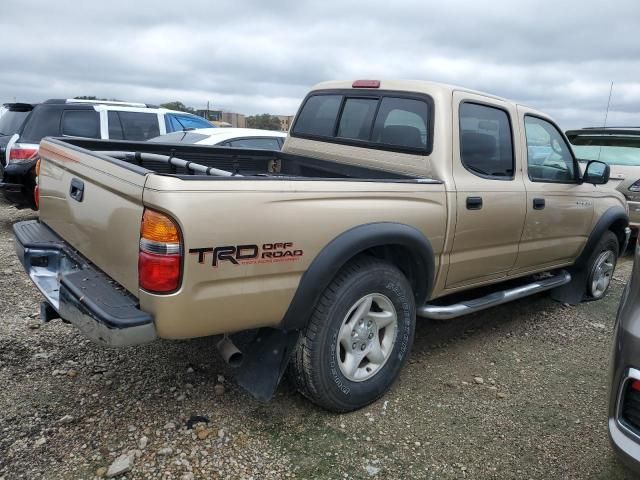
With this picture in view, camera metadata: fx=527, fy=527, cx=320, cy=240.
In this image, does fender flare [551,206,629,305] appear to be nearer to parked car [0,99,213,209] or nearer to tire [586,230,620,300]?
tire [586,230,620,300]

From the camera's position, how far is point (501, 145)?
392cm

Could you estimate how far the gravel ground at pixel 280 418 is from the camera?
2.58m

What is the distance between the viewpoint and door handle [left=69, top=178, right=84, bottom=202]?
109 inches

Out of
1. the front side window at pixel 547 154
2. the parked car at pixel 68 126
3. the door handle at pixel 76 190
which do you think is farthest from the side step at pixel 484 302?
the parked car at pixel 68 126

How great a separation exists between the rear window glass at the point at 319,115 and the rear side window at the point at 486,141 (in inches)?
41.1

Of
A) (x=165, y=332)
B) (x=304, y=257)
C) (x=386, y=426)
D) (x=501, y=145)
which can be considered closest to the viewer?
(x=165, y=332)

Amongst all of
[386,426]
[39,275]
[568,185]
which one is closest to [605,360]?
[568,185]

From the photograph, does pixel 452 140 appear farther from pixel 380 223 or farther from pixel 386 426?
pixel 386 426

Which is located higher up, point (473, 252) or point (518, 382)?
point (473, 252)

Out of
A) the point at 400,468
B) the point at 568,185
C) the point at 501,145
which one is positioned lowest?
the point at 400,468

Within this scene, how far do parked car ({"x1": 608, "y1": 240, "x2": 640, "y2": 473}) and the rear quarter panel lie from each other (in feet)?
4.18

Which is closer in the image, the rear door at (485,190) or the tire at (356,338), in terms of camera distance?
the tire at (356,338)

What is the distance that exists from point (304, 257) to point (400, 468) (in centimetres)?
115

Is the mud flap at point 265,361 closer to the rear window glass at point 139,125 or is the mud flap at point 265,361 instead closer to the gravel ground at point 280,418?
the gravel ground at point 280,418
